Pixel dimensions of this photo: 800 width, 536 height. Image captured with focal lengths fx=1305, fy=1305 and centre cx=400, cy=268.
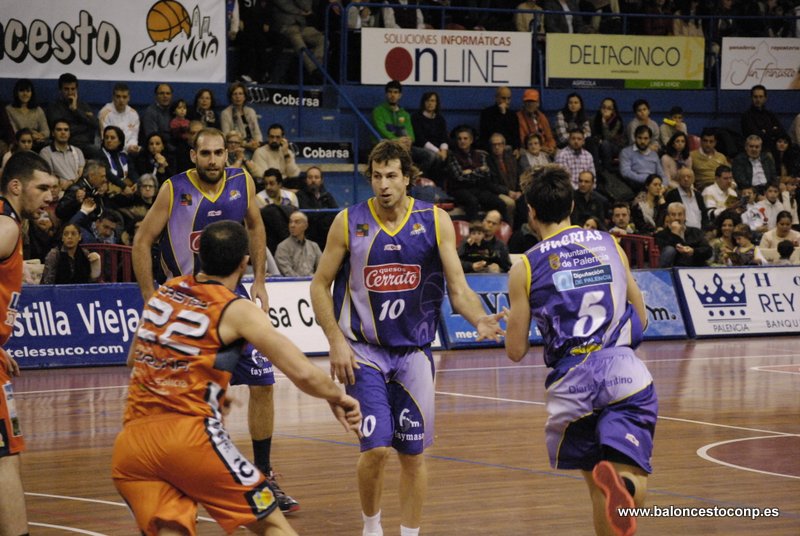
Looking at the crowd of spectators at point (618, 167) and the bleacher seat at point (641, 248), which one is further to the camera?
the crowd of spectators at point (618, 167)

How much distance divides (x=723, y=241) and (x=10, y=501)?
15887 millimetres

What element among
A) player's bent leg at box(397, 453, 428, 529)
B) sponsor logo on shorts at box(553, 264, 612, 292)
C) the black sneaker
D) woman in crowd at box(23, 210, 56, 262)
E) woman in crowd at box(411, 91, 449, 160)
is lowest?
the black sneaker

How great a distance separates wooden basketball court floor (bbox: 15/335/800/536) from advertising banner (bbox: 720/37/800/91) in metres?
9.98

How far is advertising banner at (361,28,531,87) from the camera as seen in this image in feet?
72.9

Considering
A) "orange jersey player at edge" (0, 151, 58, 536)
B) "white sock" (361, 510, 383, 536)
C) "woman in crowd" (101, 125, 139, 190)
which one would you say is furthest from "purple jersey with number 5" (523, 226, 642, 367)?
"woman in crowd" (101, 125, 139, 190)

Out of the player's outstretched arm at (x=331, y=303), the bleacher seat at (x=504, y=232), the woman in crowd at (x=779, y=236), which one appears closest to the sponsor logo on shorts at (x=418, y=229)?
the player's outstretched arm at (x=331, y=303)

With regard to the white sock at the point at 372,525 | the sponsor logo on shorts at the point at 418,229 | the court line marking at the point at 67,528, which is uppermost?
the sponsor logo on shorts at the point at 418,229

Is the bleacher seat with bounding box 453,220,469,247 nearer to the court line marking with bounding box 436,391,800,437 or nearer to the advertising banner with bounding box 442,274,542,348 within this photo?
the advertising banner with bounding box 442,274,542,348

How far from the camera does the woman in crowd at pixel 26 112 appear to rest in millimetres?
18062

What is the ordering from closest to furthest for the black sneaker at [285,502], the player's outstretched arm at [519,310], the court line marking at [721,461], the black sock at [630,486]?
1. the black sock at [630,486]
2. the player's outstretched arm at [519,310]
3. the black sneaker at [285,502]
4. the court line marking at [721,461]

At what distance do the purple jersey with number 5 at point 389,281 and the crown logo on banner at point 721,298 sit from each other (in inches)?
505

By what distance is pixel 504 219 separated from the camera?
2094 centimetres

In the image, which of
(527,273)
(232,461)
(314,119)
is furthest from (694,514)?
(314,119)

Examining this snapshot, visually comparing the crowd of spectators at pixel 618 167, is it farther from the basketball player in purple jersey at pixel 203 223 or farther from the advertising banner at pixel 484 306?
the basketball player in purple jersey at pixel 203 223
